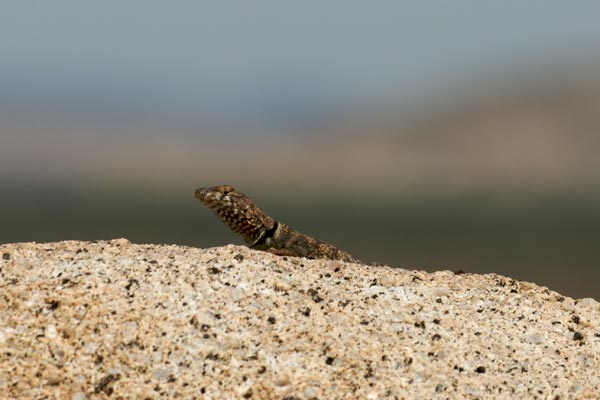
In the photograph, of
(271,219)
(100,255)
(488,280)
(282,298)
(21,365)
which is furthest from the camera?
(271,219)

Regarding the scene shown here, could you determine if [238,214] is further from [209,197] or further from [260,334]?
[260,334]

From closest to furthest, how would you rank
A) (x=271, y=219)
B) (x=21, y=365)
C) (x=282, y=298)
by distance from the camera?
(x=21, y=365) < (x=282, y=298) < (x=271, y=219)

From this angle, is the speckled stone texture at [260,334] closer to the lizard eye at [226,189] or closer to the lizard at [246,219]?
the lizard at [246,219]

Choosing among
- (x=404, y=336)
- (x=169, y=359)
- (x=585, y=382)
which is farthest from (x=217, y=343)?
(x=585, y=382)

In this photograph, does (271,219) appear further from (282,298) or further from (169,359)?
(169,359)

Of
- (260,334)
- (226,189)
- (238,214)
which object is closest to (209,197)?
(226,189)
